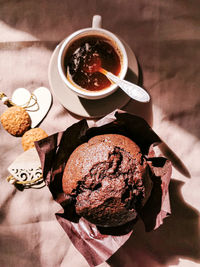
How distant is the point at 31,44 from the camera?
4.10ft

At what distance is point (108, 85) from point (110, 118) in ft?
0.65

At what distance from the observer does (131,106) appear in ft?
4.02

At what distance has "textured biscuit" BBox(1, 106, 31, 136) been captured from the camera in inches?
47.3

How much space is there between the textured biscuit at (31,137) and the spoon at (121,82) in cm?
33

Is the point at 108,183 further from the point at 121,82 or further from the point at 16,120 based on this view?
the point at 16,120

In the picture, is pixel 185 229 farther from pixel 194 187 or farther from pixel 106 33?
pixel 106 33

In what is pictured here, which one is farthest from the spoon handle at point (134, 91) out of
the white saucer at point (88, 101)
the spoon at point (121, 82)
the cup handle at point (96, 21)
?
the cup handle at point (96, 21)

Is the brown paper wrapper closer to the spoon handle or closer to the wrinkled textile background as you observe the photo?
the spoon handle

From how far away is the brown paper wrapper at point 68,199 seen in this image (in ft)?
3.26

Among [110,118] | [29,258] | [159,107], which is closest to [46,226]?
[29,258]

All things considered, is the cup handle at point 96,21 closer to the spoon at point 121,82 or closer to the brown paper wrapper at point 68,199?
the spoon at point 121,82

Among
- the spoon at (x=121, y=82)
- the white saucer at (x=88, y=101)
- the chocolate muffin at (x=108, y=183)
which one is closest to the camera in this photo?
the chocolate muffin at (x=108, y=183)

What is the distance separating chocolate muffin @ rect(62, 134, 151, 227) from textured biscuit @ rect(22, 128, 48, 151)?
11.2 inches

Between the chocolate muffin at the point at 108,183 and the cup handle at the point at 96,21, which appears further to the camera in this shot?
the cup handle at the point at 96,21
